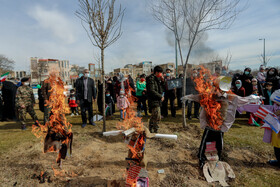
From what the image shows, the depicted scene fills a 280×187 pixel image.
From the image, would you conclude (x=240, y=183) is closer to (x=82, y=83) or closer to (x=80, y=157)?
(x=80, y=157)

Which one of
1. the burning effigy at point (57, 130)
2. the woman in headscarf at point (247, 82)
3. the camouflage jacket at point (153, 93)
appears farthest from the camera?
the woman in headscarf at point (247, 82)

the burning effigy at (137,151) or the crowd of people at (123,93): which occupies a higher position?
the crowd of people at (123,93)

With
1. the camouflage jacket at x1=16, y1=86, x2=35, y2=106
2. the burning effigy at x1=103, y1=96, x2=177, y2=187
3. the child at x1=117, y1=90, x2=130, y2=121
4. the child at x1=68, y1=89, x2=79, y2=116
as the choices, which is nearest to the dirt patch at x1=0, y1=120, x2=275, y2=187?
the burning effigy at x1=103, y1=96, x2=177, y2=187

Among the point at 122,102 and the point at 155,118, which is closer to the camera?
the point at 155,118

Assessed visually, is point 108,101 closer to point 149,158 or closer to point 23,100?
point 23,100

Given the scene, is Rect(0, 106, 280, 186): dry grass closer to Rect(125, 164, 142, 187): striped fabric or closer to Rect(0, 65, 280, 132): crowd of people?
Rect(125, 164, 142, 187): striped fabric

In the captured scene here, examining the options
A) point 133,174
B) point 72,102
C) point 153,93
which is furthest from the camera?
point 72,102

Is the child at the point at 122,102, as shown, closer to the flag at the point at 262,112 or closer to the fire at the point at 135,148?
the fire at the point at 135,148

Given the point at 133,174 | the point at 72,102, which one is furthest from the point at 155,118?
the point at 72,102

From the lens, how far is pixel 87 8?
17.0ft

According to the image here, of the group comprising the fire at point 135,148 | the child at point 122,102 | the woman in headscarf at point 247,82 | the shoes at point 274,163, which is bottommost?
the shoes at point 274,163

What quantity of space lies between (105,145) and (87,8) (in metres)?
4.80

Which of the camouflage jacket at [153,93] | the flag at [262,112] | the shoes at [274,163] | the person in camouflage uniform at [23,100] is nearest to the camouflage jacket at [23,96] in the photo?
the person in camouflage uniform at [23,100]

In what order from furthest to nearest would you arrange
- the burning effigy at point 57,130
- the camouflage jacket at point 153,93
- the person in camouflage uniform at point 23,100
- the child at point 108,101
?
the child at point 108,101 < the person in camouflage uniform at point 23,100 < the camouflage jacket at point 153,93 < the burning effigy at point 57,130
